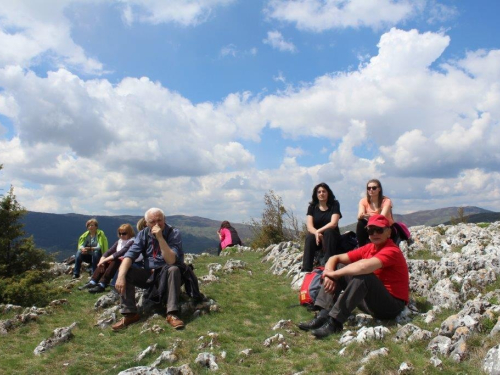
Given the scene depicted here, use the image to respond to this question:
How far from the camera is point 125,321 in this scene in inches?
329

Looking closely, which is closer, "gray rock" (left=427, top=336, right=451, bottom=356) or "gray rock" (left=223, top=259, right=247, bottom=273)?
"gray rock" (left=427, top=336, right=451, bottom=356)

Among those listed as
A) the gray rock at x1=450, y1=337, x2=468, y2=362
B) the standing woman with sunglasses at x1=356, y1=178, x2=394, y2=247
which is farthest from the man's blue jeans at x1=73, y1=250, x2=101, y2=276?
the gray rock at x1=450, y1=337, x2=468, y2=362

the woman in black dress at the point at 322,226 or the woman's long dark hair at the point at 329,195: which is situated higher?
the woman's long dark hair at the point at 329,195

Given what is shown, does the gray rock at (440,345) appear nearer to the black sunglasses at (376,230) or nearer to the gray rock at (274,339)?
the black sunglasses at (376,230)

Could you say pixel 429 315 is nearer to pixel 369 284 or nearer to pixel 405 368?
pixel 369 284

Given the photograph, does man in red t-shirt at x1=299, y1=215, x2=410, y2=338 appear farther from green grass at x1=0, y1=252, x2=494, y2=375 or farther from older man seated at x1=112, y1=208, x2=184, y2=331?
older man seated at x1=112, y1=208, x2=184, y2=331

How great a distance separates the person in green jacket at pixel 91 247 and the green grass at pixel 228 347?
417 cm

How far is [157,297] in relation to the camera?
8.95 metres

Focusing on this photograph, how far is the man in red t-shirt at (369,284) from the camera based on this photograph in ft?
22.1

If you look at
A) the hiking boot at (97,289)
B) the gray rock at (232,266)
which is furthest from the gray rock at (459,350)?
the hiking boot at (97,289)

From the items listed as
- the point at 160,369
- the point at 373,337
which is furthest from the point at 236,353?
the point at 373,337

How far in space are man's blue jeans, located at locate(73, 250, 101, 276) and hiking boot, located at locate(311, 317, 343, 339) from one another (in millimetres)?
10063

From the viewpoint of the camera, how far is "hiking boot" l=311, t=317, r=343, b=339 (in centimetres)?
702

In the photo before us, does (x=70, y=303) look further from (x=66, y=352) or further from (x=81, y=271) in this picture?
(x=81, y=271)
